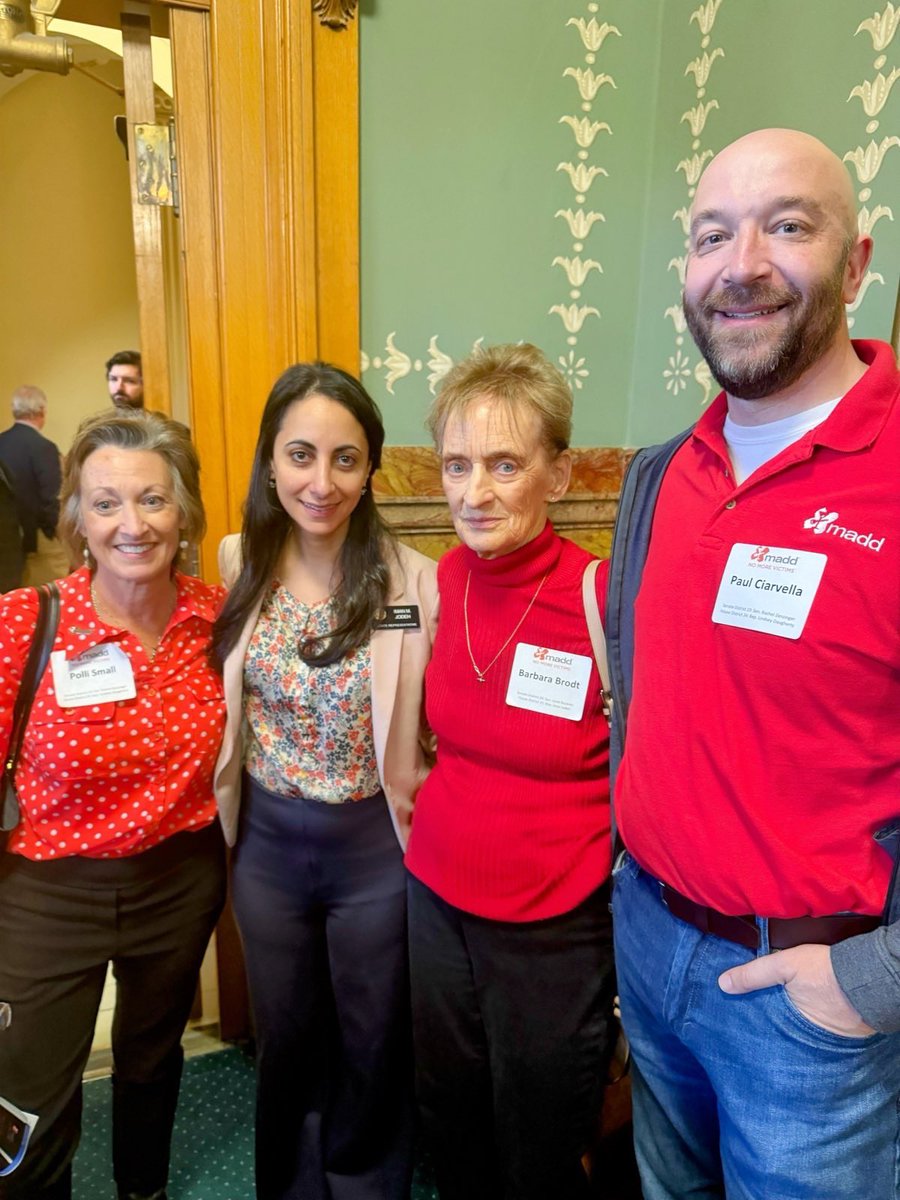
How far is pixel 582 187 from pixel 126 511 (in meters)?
1.41

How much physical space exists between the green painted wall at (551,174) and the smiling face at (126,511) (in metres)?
0.70

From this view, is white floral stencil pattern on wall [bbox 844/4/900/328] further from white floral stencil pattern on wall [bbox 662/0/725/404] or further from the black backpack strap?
the black backpack strap

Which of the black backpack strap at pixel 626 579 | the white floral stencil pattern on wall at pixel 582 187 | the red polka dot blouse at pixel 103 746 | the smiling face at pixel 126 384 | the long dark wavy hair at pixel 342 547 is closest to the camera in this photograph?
the black backpack strap at pixel 626 579

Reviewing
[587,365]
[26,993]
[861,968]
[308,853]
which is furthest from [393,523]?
[861,968]

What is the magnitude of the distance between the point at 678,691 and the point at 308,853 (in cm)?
81

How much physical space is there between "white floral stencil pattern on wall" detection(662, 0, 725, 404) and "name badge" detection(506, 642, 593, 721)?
944 mm

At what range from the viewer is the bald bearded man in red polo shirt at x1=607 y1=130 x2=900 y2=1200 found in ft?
2.85

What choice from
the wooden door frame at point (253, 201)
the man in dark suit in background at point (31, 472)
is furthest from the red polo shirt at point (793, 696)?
the man in dark suit in background at point (31, 472)

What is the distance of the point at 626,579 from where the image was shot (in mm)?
1185

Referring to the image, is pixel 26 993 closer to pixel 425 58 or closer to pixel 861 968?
pixel 861 968

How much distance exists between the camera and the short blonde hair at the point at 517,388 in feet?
4.14

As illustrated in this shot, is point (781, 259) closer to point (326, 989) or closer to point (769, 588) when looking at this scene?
point (769, 588)

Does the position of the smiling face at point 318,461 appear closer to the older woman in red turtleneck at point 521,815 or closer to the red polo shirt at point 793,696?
the older woman in red turtleneck at point 521,815

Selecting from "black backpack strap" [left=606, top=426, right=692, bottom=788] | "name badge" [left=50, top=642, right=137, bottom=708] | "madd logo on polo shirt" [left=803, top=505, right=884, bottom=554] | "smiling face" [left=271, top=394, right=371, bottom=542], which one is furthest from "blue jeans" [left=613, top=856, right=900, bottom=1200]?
"name badge" [left=50, top=642, right=137, bottom=708]
